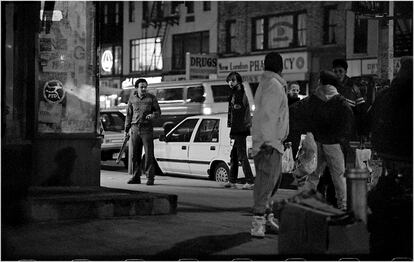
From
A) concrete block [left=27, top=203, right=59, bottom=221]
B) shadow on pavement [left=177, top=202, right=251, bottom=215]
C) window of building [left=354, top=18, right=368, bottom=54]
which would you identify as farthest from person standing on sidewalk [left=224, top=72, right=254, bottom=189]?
window of building [left=354, top=18, right=368, bottom=54]

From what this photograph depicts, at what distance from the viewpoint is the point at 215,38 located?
36344mm

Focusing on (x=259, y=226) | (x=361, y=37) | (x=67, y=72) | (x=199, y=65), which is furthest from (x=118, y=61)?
(x=259, y=226)

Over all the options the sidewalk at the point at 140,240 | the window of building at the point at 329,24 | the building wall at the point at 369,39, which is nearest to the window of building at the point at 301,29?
the window of building at the point at 329,24

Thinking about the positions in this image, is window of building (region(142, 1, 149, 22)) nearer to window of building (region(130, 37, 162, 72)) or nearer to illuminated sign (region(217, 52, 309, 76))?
window of building (region(130, 37, 162, 72))

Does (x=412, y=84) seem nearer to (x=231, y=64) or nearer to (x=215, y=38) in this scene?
(x=231, y=64)

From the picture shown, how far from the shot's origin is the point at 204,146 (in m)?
13.3

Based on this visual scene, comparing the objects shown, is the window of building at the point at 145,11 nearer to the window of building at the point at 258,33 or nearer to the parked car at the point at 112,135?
the window of building at the point at 258,33

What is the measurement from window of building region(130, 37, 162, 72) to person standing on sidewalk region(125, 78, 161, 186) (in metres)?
27.3

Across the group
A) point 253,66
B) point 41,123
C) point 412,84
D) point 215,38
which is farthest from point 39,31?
point 215,38

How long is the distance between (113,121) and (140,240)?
1209 cm

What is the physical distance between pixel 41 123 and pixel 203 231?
97.5 inches

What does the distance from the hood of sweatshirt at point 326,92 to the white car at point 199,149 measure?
4035 mm

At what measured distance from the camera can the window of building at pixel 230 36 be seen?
35.6m

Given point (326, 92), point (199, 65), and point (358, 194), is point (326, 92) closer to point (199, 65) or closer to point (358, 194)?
point (358, 194)
